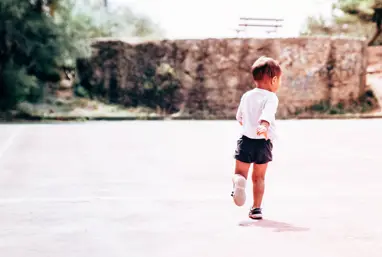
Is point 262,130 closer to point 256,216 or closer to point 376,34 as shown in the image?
point 256,216

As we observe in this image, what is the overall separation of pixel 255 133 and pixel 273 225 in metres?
0.78

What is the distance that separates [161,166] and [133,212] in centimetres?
392

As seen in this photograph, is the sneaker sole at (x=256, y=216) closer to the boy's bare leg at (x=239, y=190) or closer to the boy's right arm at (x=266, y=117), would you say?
the boy's bare leg at (x=239, y=190)

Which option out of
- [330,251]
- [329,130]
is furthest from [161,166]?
[329,130]

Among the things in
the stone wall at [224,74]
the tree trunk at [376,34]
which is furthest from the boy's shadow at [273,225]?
the tree trunk at [376,34]

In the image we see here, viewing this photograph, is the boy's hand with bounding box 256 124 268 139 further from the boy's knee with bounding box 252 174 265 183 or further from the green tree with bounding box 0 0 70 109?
the green tree with bounding box 0 0 70 109

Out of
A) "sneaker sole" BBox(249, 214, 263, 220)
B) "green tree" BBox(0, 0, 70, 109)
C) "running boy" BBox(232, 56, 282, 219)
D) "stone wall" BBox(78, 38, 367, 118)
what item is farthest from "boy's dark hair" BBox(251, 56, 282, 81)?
"stone wall" BBox(78, 38, 367, 118)

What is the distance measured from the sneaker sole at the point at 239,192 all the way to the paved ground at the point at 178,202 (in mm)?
213

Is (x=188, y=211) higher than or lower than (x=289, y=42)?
lower

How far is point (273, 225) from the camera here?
20.8 feet

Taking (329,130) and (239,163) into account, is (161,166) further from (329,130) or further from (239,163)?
(329,130)

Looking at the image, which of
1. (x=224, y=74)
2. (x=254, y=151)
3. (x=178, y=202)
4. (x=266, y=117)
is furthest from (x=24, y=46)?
(x=266, y=117)

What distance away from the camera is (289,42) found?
28.7 meters

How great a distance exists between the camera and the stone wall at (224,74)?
2845 centimetres
